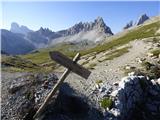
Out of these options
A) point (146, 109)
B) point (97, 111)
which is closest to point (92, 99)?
point (97, 111)

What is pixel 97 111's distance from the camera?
3441 centimetres

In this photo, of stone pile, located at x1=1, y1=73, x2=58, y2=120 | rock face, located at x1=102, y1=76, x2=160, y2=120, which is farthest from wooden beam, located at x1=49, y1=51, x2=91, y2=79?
rock face, located at x1=102, y1=76, x2=160, y2=120

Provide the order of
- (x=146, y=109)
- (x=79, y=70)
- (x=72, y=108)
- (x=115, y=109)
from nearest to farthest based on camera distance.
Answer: (x=79, y=70)
(x=72, y=108)
(x=115, y=109)
(x=146, y=109)

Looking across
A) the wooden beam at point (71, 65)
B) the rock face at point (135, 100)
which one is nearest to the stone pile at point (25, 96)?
the rock face at point (135, 100)

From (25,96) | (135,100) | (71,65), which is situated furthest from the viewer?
(135,100)

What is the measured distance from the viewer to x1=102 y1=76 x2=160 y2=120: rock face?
119 ft

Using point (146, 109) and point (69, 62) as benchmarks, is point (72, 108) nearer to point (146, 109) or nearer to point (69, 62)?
point (69, 62)

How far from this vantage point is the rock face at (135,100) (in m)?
36.2

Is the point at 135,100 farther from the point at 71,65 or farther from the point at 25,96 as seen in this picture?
the point at 71,65

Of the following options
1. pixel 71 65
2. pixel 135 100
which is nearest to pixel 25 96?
pixel 71 65

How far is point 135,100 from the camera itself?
39.7 m

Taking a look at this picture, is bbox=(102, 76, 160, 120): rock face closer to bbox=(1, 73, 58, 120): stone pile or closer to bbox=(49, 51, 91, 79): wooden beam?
bbox=(1, 73, 58, 120): stone pile

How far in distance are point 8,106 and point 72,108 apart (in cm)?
649

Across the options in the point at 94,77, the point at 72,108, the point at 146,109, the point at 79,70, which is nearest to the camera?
the point at 79,70
